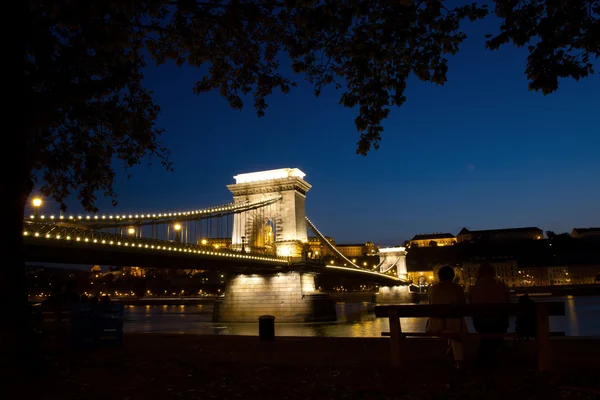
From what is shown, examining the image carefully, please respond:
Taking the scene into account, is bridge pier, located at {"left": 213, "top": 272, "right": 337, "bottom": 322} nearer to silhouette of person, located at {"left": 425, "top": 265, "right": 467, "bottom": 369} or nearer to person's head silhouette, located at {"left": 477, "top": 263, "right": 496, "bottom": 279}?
person's head silhouette, located at {"left": 477, "top": 263, "right": 496, "bottom": 279}

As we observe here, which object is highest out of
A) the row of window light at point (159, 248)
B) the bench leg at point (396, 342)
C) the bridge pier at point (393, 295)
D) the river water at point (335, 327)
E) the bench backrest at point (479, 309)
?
the row of window light at point (159, 248)

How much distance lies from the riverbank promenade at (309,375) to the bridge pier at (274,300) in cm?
3359

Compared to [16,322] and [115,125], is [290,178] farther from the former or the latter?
[16,322]

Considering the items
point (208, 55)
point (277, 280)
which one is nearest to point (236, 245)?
point (277, 280)

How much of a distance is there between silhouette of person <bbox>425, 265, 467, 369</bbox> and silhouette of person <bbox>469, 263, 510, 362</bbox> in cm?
36

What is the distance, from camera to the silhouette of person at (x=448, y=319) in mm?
6871

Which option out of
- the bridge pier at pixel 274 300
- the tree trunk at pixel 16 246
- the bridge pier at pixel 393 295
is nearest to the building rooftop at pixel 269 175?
the bridge pier at pixel 274 300

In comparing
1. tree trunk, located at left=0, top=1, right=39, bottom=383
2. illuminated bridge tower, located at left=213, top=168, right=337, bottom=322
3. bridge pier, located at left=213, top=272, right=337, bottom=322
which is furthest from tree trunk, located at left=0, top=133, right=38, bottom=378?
bridge pier, located at left=213, top=272, right=337, bottom=322

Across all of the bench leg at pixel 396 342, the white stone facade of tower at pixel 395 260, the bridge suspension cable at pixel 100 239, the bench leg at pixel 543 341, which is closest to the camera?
the bench leg at pixel 543 341

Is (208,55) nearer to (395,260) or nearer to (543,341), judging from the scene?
(543,341)

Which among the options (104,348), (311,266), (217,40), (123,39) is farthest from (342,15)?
(311,266)

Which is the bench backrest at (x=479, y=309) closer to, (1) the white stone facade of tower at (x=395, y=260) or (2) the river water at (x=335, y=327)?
(2) the river water at (x=335, y=327)

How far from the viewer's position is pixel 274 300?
44375mm

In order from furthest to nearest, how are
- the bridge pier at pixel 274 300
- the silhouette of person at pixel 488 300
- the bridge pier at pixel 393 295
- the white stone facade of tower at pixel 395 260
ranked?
the white stone facade of tower at pixel 395 260 → the bridge pier at pixel 393 295 → the bridge pier at pixel 274 300 → the silhouette of person at pixel 488 300
